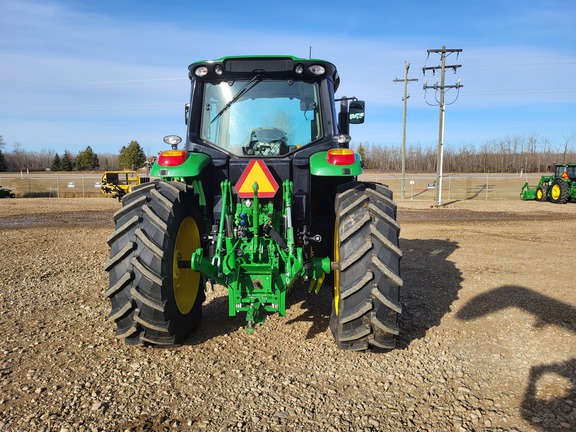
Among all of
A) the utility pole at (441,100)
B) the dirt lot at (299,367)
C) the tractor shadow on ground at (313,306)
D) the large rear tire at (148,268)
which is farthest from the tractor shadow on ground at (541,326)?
the utility pole at (441,100)

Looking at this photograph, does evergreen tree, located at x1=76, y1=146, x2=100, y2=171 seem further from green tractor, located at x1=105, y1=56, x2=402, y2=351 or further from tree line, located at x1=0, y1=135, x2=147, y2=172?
green tractor, located at x1=105, y1=56, x2=402, y2=351

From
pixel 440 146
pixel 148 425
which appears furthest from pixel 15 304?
pixel 440 146

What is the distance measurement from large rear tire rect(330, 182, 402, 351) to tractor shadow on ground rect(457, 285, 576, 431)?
1.10 metres

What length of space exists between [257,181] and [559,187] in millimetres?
24540

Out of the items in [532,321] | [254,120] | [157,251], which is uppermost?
[254,120]

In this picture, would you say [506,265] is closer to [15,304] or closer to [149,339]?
[149,339]

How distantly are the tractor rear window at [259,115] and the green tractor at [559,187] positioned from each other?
2319cm

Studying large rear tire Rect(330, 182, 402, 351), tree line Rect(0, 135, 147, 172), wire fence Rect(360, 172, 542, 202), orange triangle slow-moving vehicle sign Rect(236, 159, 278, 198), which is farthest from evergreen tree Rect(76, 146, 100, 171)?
large rear tire Rect(330, 182, 402, 351)

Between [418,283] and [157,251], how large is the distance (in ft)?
14.2

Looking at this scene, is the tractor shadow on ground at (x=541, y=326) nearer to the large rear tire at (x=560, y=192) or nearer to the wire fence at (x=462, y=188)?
the wire fence at (x=462, y=188)

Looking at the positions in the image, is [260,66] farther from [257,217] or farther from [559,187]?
[559,187]

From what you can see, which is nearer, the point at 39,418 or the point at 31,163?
the point at 39,418

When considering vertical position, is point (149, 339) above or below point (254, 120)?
below

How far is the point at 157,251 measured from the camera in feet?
12.3
